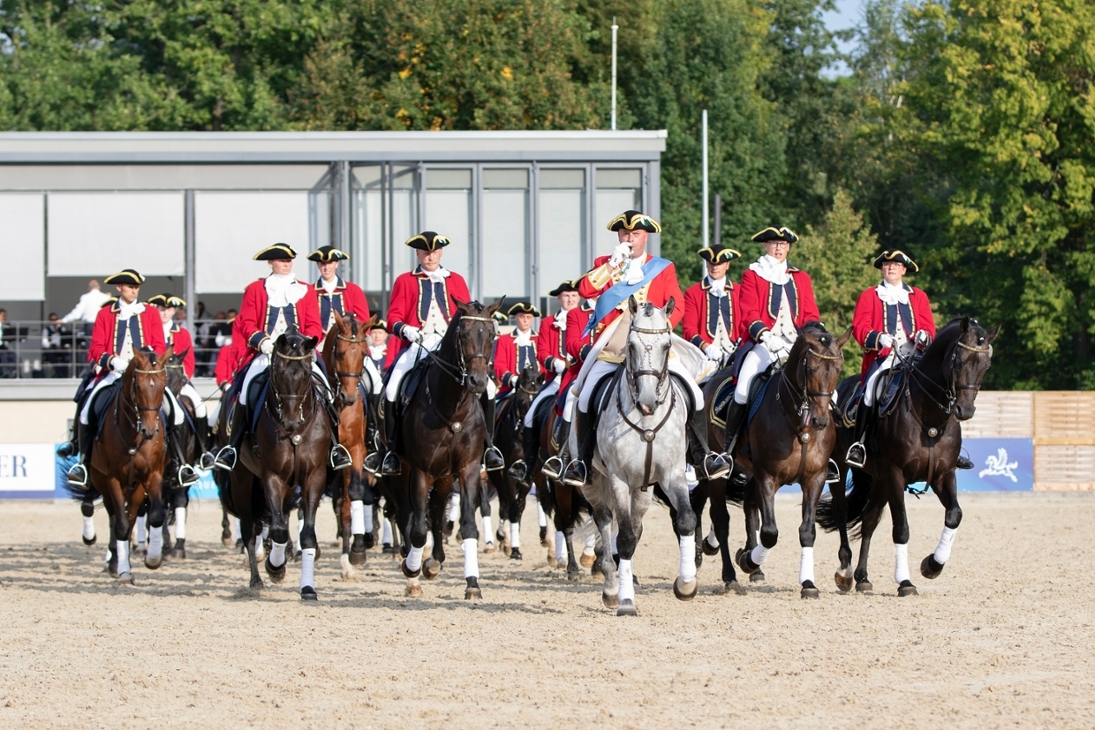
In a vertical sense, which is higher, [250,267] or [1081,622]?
[250,267]

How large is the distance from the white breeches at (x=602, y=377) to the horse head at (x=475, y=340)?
2.66 feet

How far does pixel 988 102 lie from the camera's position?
4309cm

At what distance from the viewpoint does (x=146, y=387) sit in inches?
609

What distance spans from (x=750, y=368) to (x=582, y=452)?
7.39ft

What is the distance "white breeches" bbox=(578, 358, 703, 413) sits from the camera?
1275 centimetres

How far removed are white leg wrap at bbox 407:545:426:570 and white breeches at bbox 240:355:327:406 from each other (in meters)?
1.75

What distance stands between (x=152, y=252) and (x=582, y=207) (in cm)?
997

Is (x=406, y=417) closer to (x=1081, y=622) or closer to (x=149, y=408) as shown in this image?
(x=149, y=408)

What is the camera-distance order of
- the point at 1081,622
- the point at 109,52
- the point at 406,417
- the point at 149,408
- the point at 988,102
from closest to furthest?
the point at 1081,622 → the point at 406,417 → the point at 149,408 → the point at 988,102 → the point at 109,52

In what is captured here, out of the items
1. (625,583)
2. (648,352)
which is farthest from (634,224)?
(625,583)

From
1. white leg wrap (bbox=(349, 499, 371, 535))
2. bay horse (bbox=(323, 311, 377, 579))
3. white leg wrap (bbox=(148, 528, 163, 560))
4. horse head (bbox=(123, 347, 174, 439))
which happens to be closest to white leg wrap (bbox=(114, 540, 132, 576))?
white leg wrap (bbox=(148, 528, 163, 560))

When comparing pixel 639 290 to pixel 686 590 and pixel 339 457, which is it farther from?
pixel 339 457

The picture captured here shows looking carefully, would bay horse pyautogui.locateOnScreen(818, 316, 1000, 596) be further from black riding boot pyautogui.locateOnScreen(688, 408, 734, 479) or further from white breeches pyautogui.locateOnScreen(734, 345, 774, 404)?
black riding boot pyautogui.locateOnScreen(688, 408, 734, 479)

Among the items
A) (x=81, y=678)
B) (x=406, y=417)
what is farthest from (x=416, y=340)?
(x=81, y=678)
